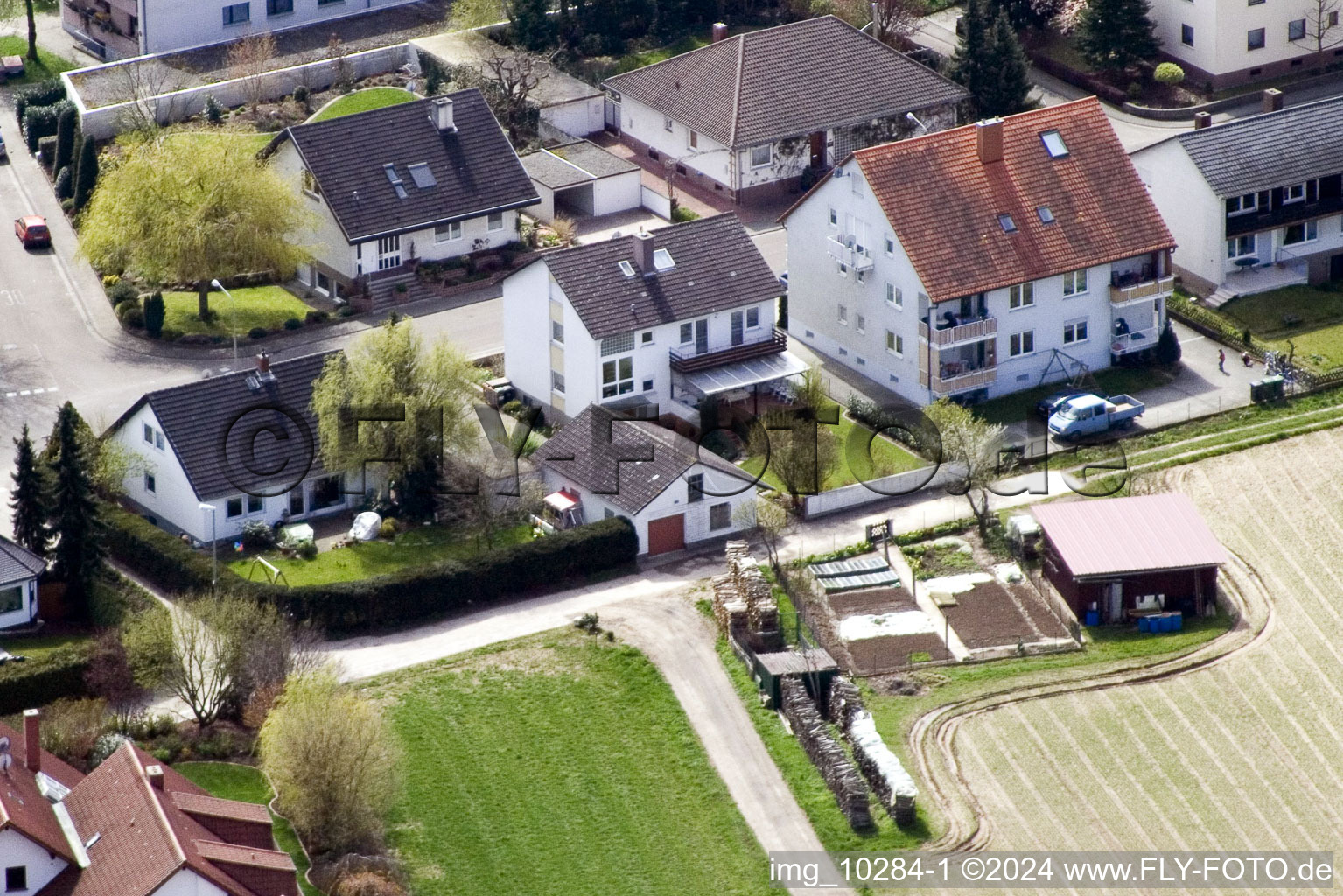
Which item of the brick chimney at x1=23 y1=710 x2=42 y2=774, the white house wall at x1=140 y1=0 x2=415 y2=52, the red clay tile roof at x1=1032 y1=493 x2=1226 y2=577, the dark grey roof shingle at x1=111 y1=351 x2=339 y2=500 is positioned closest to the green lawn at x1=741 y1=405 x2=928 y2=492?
the red clay tile roof at x1=1032 y1=493 x2=1226 y2=577

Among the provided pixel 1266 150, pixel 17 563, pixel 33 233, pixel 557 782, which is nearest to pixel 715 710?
pixel 557 782

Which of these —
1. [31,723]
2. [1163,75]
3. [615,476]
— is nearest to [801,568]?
[615,476]

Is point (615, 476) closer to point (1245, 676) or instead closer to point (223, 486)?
point (223, 486)

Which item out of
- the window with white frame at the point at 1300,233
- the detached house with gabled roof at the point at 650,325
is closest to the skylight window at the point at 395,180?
the detached house with gabled roof at the point at 650,325

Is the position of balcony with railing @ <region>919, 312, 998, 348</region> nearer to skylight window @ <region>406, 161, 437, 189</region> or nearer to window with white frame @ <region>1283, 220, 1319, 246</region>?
window with white frame @ <region>1283, 220, 1319, 246</region>

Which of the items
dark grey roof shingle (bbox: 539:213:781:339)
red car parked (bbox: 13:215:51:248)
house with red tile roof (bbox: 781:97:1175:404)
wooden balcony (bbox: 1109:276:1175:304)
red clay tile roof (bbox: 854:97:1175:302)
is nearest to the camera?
dark grey roof shingle (bbox: 539:213:781:339)

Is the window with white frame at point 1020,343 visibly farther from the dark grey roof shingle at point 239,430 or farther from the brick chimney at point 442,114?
the dark grey roof shingle at point 239,430
